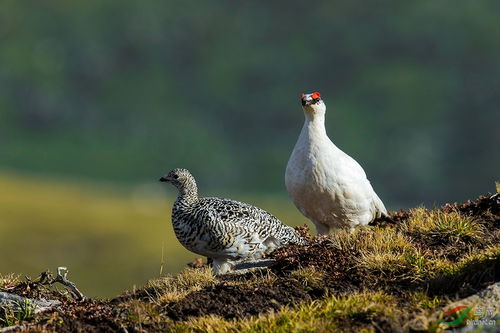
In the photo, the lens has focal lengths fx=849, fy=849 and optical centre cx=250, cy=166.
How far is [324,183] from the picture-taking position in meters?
14.8

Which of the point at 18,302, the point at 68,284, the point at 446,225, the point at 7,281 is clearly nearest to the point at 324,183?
the point at 446,225

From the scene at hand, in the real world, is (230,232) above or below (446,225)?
above

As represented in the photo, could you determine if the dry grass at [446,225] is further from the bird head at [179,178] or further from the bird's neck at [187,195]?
the bird head at [179,178]

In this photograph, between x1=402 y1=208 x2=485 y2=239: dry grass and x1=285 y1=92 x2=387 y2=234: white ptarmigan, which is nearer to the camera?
x1=402 y1=208 x2=485 y2=239: dry grass

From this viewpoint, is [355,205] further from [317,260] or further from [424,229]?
[317,260]

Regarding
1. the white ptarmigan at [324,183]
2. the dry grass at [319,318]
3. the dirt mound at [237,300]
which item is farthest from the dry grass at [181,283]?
the white ptarmigan at [324,183]

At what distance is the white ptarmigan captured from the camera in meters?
14.9

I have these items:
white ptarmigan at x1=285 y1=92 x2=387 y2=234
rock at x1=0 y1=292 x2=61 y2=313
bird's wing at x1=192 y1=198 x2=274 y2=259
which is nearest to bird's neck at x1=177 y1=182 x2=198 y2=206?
bird's wing at x1=192 y1=198 x2=274 y2=259

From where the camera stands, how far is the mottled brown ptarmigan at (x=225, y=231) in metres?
13.0

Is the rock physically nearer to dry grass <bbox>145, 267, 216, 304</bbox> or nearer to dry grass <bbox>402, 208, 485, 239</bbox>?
dry grass <bbox>145, 267, 216, 304</bbox>

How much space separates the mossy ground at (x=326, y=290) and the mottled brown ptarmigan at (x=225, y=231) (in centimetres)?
59

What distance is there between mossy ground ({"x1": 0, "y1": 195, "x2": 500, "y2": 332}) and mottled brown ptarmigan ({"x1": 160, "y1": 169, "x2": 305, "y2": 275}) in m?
0.59

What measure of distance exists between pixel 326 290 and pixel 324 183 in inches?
190

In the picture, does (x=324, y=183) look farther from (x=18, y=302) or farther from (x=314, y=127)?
(x=18, y=302)
